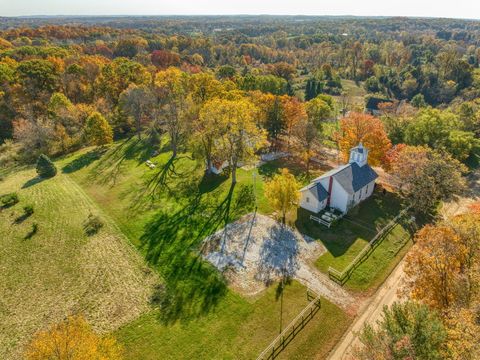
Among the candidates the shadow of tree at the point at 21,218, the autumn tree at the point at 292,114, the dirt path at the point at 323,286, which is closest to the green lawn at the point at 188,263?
the dirt path at the point at 323,286

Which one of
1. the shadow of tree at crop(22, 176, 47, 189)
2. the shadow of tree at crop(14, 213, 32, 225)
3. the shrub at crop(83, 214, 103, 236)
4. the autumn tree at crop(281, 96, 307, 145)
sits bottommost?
the shadow of tree at crop(22, 176, 47, 189)

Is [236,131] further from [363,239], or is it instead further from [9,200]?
[9,200]

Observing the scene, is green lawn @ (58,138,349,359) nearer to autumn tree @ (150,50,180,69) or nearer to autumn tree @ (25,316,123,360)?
autumn tree @ (25,316,123,360)

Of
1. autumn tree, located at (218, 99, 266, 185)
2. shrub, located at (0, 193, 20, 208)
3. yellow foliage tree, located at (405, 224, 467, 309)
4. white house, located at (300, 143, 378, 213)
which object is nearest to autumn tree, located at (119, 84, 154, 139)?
autumn tree, located at (218, 99, 266, 185)

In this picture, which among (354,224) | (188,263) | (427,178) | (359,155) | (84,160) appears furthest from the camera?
(84,160)

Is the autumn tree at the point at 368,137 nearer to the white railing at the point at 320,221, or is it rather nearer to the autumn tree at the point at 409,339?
the white railing at the point at 320,221

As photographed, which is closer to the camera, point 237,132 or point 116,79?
point 237,132

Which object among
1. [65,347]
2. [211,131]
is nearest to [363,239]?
[211,131]
